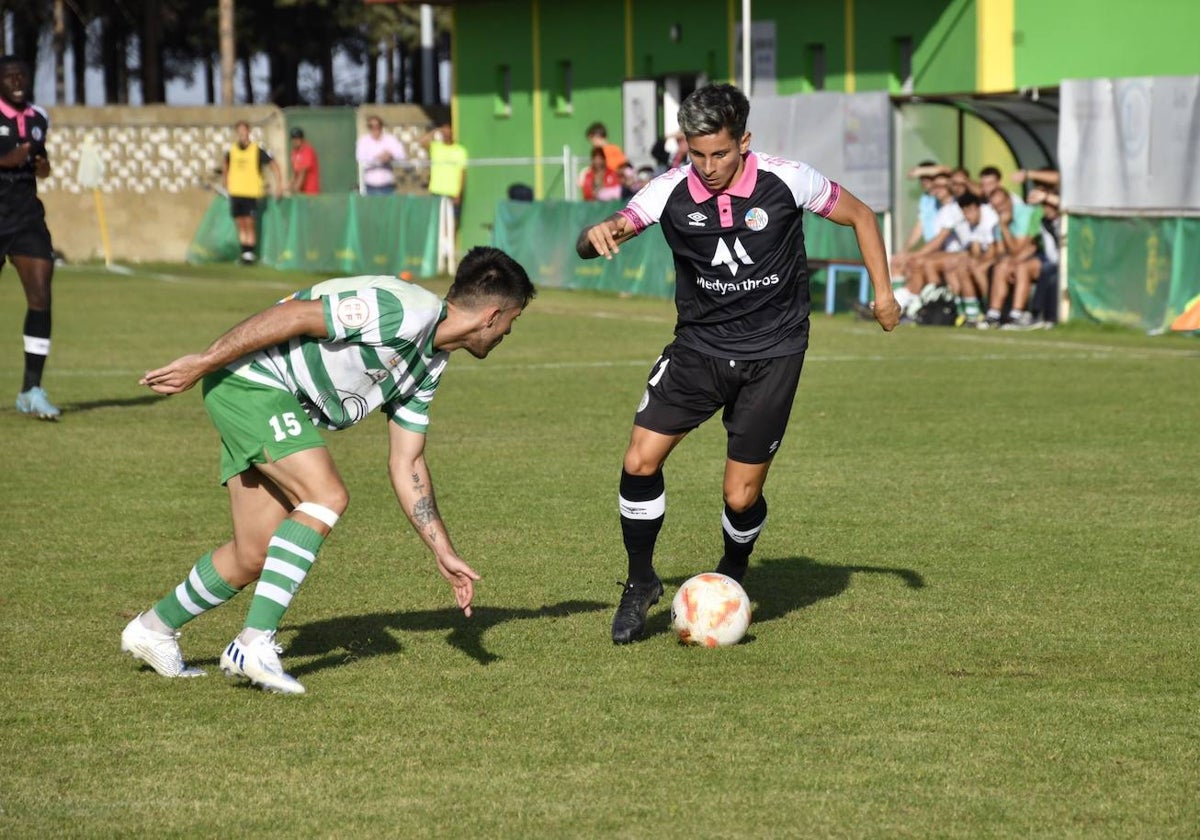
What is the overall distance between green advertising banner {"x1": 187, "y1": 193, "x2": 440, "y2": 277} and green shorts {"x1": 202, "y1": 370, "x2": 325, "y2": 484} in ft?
76.9

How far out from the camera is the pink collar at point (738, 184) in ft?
23.4

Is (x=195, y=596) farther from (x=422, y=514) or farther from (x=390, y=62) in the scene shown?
(x=390, y=62)

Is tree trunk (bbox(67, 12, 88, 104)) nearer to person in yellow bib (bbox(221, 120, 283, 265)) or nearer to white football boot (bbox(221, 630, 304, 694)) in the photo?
person in yellow bib (bbox(221, 120, 283, 265))

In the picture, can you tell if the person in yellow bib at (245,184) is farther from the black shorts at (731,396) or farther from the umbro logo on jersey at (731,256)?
the umbro logo on jersey at (731,256)

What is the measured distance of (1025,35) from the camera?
92.9 feet

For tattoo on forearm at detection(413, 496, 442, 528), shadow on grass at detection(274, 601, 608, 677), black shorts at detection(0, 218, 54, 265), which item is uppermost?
black shorts at detection(0, 218, 54, 265)

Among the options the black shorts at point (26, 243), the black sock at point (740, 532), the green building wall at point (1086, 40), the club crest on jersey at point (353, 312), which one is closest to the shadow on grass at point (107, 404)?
the black shorts at point (26, 243)

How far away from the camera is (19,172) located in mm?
13688

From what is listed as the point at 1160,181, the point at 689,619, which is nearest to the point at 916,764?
the point at 689,619

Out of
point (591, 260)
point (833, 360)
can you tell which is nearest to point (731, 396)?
point (833, 360)

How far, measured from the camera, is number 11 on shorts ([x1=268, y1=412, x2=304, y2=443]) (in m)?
6.25

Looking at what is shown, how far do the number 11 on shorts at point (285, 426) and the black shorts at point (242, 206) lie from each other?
2791cm

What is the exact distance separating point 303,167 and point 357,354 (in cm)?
2877

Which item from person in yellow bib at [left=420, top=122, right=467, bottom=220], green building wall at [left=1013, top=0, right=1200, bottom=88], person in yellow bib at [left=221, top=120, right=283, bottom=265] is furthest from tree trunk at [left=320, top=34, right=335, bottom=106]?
green building wall at [left=1013, top=0, right=1200, bottom=88]
